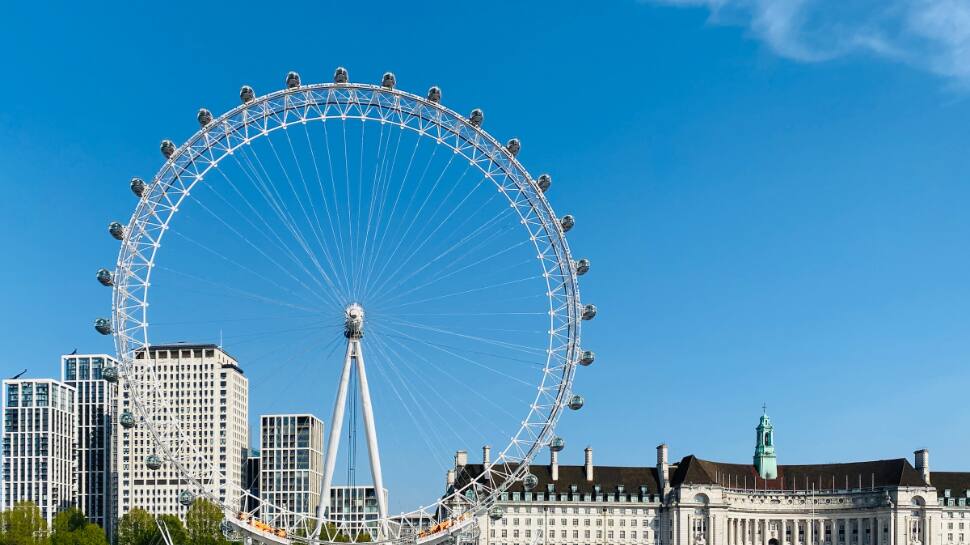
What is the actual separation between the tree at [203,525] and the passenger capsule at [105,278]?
9090cm

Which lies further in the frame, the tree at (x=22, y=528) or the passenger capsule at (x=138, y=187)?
the tree at (x=22, y=528)

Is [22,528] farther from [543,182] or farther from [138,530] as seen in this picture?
[543,182]

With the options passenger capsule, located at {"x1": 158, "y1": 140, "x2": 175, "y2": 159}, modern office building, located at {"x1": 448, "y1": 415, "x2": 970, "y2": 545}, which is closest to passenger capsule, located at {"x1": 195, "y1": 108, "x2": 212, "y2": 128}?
passenger capsule, located at {"x1": 158, "y1": 140, "x2": 175, "y2": 159}

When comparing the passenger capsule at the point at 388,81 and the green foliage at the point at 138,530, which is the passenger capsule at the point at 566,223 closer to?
the passenger capsule at the point at 388,81

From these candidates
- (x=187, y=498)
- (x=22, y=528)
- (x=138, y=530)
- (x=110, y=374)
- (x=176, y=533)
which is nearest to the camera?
(x=187, y=498)

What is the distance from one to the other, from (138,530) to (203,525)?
373 inches

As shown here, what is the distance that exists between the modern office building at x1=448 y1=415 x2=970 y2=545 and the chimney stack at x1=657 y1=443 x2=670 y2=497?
0.13m

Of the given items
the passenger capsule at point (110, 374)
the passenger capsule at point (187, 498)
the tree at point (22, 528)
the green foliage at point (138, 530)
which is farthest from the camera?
the green foliage at point (138, 530)

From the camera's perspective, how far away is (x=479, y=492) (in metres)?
90.4

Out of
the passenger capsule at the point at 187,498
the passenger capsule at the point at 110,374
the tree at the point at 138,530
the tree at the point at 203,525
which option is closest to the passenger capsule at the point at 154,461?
the passenger capsule at the point at 187,498

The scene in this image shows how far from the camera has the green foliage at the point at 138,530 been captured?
179 meters

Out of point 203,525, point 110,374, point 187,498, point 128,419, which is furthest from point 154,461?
point 203,525

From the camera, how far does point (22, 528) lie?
557 feet

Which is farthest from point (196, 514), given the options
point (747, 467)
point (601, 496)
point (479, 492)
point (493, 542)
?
point (479, 492)
